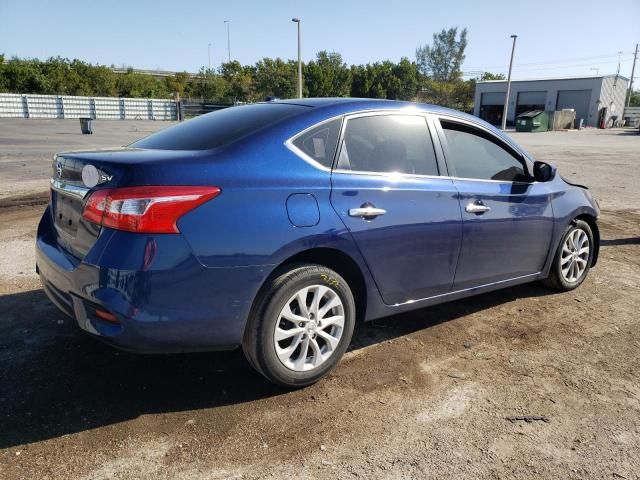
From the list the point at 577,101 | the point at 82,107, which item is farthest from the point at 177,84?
the point at 577,101

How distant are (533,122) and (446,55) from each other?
5405 centimetres

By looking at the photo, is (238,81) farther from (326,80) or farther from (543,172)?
(543,172)

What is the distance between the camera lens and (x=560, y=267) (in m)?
4.65

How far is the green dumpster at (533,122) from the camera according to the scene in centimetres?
4616

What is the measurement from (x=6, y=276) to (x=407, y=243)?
3789mm

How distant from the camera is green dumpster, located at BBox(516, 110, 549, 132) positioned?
46.2 m

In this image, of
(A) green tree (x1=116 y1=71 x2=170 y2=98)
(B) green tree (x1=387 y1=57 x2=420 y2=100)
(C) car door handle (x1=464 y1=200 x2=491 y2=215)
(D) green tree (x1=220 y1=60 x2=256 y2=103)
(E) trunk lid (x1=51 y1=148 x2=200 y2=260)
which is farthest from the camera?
(B) green tree (x1=387 y1=57 x2=420 y2=100)

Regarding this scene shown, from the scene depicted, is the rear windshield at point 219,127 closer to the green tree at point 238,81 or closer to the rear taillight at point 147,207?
the rear taillight at point 147,207

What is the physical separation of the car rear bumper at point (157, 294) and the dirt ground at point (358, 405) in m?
0.45

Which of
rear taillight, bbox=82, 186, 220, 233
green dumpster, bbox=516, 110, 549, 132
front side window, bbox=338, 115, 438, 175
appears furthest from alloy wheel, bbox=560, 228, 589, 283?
green dumpster, bbox=516, 110, 549, 132

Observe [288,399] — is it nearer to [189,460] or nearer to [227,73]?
[189,460]

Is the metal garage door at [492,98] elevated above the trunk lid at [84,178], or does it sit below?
above

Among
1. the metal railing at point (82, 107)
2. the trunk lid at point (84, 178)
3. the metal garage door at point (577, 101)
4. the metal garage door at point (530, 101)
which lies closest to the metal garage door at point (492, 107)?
the metal garage door at point (530, 101)

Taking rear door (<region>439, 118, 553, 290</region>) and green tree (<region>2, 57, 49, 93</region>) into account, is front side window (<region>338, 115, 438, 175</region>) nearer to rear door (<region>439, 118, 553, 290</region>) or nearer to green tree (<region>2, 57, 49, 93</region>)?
rear door (<region>439, 118, 553, 290</region>)
